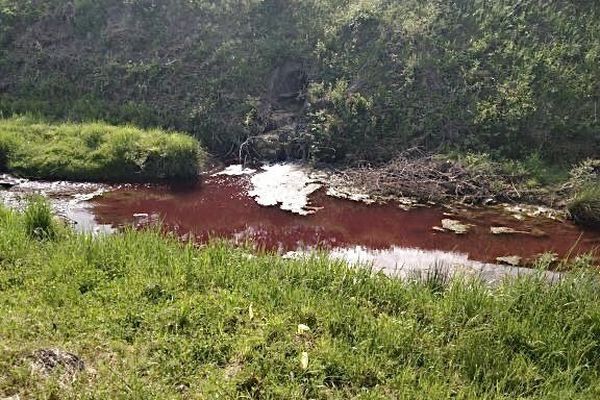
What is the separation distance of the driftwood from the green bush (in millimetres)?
1021

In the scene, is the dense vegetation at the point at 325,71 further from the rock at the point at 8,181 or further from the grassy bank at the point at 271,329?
the grassy bank at the point at 271,329

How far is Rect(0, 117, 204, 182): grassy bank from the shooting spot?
12242 millimetres

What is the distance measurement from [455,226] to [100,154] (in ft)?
25.2

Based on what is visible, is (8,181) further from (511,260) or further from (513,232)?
(513,232)

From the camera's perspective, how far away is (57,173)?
40.0 feet

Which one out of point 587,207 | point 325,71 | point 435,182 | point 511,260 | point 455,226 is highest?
point 325,71

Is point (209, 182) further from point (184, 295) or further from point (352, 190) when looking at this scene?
point (184, 295)

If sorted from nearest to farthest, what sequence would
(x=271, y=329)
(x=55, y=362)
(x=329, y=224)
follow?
(x=55, y=362)
(x=271, y=329)
(x=329, y=224)

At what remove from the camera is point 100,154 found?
41.1ft

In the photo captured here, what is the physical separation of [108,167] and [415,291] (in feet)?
27.2

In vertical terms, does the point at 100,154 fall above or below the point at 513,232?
above

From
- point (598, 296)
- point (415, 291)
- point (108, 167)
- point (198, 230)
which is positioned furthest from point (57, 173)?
point (598, 296)

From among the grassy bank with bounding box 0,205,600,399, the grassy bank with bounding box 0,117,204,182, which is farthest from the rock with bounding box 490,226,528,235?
the grassy bank with bounding box 0,117,204,182

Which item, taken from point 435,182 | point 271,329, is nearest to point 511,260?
point 435,182
